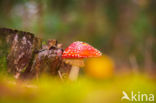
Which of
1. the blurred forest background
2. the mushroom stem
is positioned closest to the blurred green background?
the blurred forest background

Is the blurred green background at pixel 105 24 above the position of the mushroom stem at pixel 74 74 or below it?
above

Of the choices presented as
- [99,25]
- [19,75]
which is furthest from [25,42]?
[99,25]

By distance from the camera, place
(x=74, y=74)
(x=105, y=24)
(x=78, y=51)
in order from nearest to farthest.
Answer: (x=78, y=51)
(x=74, y=74)
(x=105, y=24)

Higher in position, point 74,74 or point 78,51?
point 78,51

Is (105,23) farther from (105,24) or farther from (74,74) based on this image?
(74,74)

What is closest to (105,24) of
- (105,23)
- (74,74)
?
(105,23)

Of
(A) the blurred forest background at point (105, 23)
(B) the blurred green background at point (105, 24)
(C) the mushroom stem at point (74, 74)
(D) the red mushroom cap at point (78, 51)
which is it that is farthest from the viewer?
(A) the blurred forest background at point (105, 23)

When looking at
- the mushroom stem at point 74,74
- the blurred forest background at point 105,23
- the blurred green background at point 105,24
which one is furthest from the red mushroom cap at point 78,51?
the blurred forest background at point 105,23

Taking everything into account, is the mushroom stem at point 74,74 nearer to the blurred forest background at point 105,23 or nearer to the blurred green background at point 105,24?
the blurred green background at point 105,24

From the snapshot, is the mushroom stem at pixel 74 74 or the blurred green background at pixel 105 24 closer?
the mushroom stem at pixel 74 74

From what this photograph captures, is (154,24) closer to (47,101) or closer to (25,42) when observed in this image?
(25,42)

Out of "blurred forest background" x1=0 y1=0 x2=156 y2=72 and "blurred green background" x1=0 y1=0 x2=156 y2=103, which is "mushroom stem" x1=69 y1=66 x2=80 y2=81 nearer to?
"blurred green background" x1=0 y1=0 x2=156 y2=103
